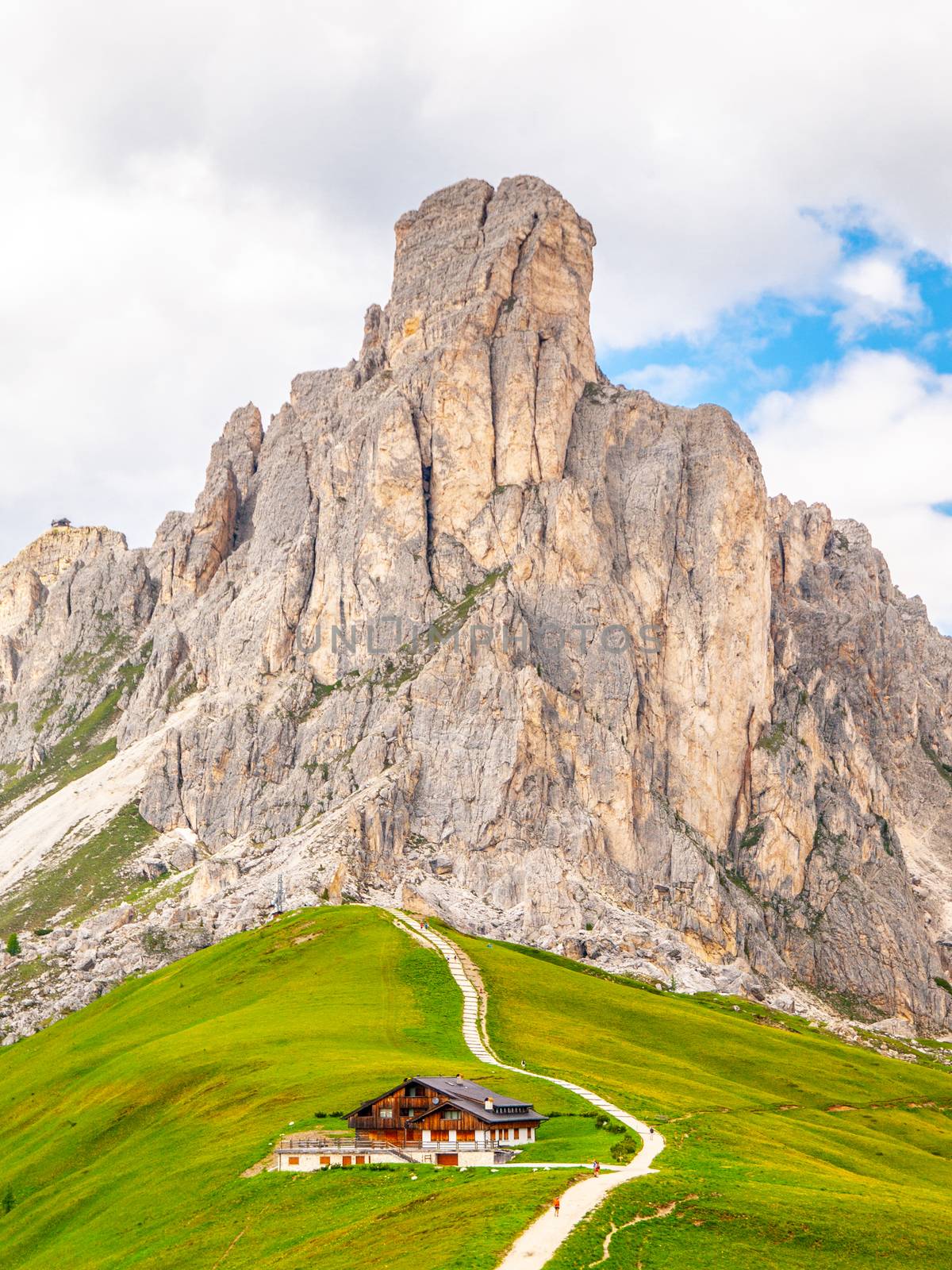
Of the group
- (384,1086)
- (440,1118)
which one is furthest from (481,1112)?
(384,1086)

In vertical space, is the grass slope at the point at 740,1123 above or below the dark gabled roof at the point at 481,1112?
below

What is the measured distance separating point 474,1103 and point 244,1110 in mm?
16123

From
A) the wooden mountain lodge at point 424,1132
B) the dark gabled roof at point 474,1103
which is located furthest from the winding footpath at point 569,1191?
the dark gabled roof at point 474,1103

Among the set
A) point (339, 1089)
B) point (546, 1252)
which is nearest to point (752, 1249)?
point (546, 1252)

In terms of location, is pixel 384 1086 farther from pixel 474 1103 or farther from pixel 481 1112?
pixel 481 1112

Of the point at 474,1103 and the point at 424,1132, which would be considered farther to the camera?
the point at 474,1103

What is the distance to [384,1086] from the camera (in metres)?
65.1

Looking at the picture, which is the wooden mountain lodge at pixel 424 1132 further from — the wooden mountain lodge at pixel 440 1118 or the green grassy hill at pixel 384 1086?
the green grassy hill at pixel 384 1086

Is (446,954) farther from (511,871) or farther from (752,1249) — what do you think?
(752,1249)

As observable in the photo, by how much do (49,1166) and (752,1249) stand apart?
2045 inches

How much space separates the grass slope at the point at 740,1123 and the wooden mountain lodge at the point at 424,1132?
287 inches

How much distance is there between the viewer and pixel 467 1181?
48.4m

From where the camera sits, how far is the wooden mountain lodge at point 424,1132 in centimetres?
5572

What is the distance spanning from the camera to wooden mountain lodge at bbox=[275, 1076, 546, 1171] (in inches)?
2194
